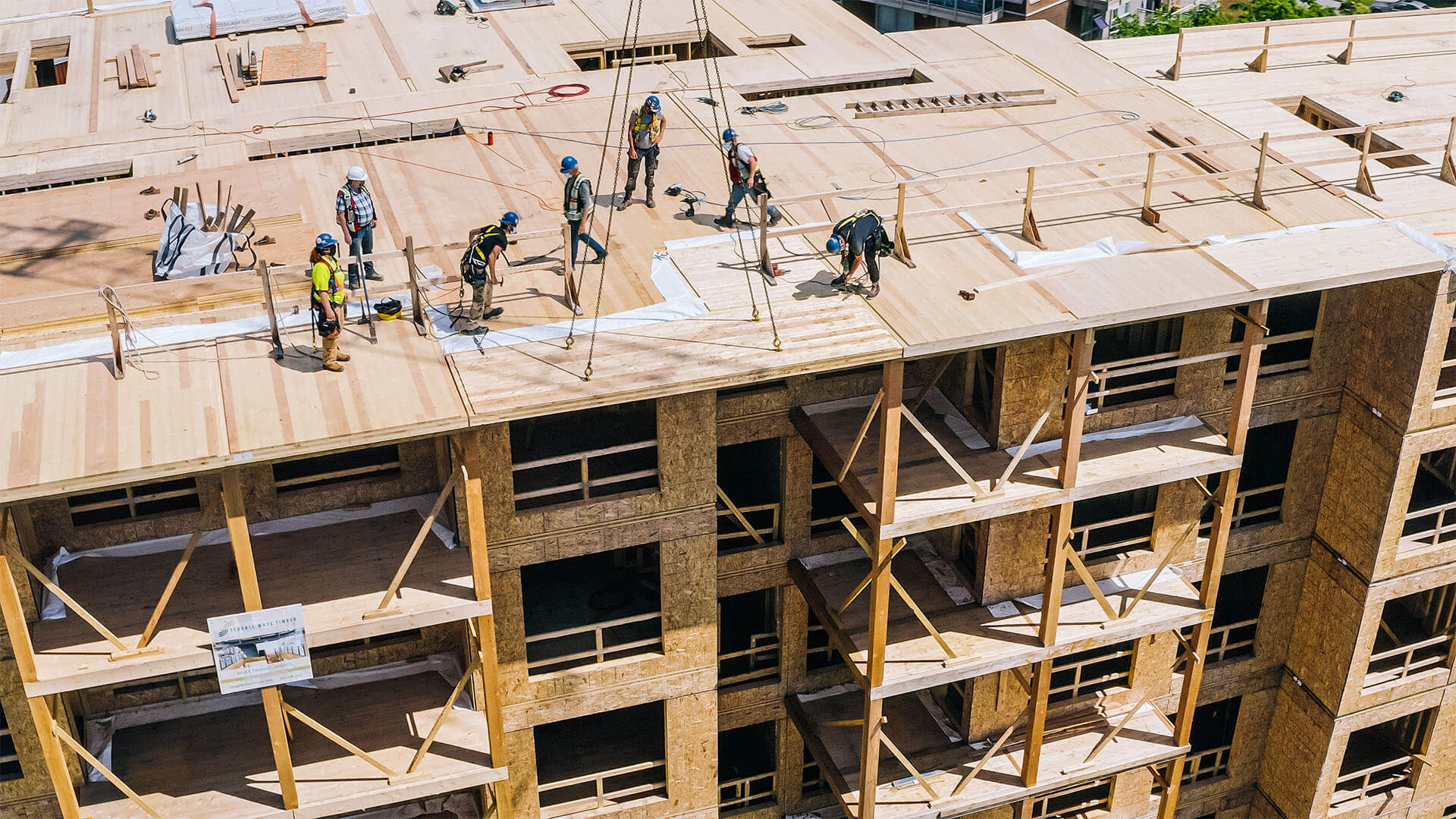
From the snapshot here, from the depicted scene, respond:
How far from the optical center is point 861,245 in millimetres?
27031

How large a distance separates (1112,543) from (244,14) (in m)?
27.8

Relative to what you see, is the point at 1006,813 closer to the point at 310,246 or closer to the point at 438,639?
the point at 438,639

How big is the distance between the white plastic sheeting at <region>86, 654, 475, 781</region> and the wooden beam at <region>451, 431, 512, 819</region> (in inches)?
54.7

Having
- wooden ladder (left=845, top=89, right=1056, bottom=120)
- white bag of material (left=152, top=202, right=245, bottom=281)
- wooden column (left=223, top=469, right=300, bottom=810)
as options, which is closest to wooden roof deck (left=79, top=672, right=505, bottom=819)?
wooden column (left=223, top=469, right=300, bottom=810)

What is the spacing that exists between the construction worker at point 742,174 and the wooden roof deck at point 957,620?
800cm

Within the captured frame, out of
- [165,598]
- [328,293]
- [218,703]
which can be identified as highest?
[328,293]

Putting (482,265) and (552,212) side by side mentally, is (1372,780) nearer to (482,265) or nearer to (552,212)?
(552,212)

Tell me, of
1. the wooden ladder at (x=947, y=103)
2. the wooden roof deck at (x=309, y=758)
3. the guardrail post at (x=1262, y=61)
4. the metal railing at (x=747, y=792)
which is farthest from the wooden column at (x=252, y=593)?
the guardrail post at (x=1262, y=61)

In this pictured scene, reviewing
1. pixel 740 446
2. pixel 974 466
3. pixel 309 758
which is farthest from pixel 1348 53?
pixel 309 758

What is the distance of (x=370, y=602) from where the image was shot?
26.2 m

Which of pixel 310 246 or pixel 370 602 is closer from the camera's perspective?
pixel 370 602

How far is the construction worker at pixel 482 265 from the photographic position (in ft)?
86.4

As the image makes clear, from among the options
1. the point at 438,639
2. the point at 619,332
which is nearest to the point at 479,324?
the point at 619,332

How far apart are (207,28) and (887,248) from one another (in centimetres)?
2365
